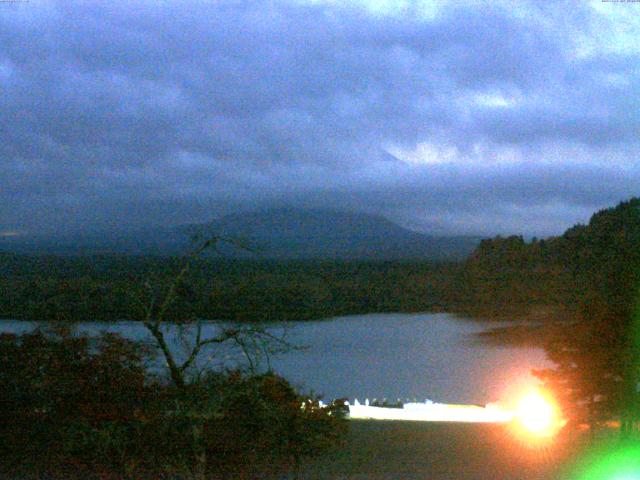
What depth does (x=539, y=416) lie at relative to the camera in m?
11.9

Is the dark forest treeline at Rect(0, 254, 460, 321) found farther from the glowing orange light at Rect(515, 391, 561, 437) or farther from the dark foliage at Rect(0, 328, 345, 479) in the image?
the glowing orange light at Rect(515, 391, 561, 437)

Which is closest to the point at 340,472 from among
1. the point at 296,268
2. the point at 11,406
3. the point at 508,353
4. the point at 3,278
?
the point at 11,406

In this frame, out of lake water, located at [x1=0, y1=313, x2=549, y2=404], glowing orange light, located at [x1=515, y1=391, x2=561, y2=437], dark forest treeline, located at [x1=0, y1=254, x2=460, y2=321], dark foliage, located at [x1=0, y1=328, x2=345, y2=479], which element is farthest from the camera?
lake water, located at [x1=0, y1=313, x2=549, y2=404]

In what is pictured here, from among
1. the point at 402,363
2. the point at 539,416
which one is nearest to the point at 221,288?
the point at 402,363

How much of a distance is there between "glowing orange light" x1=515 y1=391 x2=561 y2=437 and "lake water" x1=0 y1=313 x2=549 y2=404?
2487 mm

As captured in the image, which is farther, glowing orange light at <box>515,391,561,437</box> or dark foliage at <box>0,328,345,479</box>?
glowing orange light at <box>515,391,561,437</box>

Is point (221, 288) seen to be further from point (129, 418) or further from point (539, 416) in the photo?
point (129, 418)

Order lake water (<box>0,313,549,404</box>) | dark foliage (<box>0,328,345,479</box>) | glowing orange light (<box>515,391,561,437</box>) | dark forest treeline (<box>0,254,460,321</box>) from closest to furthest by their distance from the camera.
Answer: dark foliage (<box>0,328,345,479</box>) < glowing orange light (<box>515,391,561,437</box>) < dark forest treeline (<box>0,254,460,321</box>) < lake water (<box>0,313,549,404</box>)

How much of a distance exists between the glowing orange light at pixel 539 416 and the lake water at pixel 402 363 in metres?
2.49

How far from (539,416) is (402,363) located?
21.5ft

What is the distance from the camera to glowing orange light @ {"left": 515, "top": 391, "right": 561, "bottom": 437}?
11352mm

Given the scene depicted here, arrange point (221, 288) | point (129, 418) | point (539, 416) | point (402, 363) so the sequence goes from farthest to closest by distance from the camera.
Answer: point (221, 288)
point (402, 363)
point (539, 416)
point (129, 418)

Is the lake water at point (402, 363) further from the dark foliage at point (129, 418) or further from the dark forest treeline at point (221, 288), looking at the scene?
the dark foliage at point (129, 418)

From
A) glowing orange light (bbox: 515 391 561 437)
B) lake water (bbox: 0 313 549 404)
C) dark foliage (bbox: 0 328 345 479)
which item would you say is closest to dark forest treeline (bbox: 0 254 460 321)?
lake water (bbox: 0 313 549 404)
